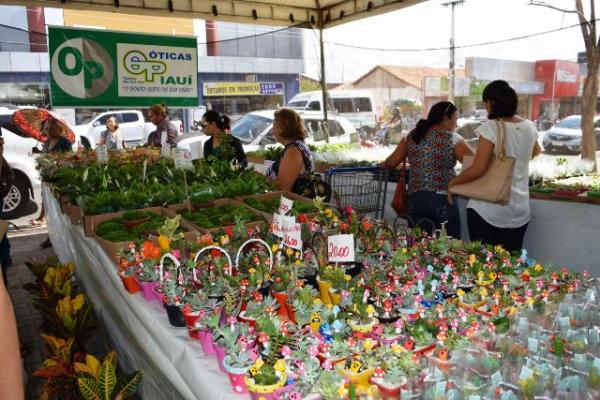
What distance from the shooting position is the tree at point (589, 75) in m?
5.08

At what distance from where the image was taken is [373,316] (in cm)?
161

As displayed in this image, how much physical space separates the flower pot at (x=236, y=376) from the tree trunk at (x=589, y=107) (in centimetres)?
524

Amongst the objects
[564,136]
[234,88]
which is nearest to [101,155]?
[564,136]

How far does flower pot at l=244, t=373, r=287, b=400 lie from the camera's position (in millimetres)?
1246

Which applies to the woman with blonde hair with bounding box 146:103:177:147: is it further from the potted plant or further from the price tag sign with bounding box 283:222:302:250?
the potted plant

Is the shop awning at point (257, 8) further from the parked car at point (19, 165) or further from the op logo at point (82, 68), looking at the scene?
the parked car at point (19, 165)

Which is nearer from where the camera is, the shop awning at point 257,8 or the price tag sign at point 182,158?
the price tag sign at point 182,158

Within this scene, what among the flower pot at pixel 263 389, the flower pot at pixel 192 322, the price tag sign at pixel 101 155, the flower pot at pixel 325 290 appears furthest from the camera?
the price tag sign at pixel 101 155

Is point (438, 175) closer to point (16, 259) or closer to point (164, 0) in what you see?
point (164, 0)

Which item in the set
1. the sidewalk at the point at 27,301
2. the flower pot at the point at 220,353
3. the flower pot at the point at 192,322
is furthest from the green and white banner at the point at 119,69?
the flower pot at the point at 220,353

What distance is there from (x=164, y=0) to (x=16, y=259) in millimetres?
3203

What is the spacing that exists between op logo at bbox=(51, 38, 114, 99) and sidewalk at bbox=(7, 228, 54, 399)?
1.89 m

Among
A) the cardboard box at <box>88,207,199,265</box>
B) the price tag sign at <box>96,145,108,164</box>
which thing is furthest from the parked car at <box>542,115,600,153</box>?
the cardboard box at <box>88,207,199,265</box>

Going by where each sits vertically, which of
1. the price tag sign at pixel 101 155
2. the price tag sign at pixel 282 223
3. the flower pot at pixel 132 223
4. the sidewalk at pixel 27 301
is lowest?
the sidewalk at pixel 27 301
